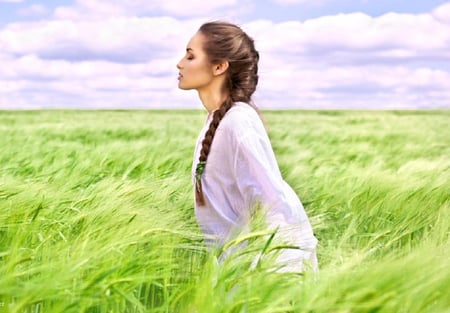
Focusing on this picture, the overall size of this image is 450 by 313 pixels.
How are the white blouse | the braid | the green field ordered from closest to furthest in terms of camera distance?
the green field
the white blouse
the braid

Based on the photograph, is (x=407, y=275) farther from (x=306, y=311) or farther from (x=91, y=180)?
(x=91, y=180)

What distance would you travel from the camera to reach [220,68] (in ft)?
→ 7.25

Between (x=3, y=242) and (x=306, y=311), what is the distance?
965 mm

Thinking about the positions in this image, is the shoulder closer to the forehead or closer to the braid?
the braid

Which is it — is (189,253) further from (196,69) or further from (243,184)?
(196,69)

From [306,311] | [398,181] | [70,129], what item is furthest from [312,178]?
[70,129]

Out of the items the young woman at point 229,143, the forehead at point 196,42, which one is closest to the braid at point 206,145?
the young woman at point 229,143

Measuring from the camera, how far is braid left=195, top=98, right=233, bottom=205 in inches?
85.7

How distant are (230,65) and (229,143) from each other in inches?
9.3

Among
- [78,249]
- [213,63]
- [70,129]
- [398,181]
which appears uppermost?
[213,63]

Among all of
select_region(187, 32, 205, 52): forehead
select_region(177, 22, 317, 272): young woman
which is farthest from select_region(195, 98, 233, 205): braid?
select_region(187, 32, 205, 52): forehead

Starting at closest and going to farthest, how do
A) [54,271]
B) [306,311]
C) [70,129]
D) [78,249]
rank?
[306,311]
[54,271]
[78,249]
[70,129]

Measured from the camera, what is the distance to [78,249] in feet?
4.90

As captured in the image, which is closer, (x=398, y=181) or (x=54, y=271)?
(x=54, y=271)
